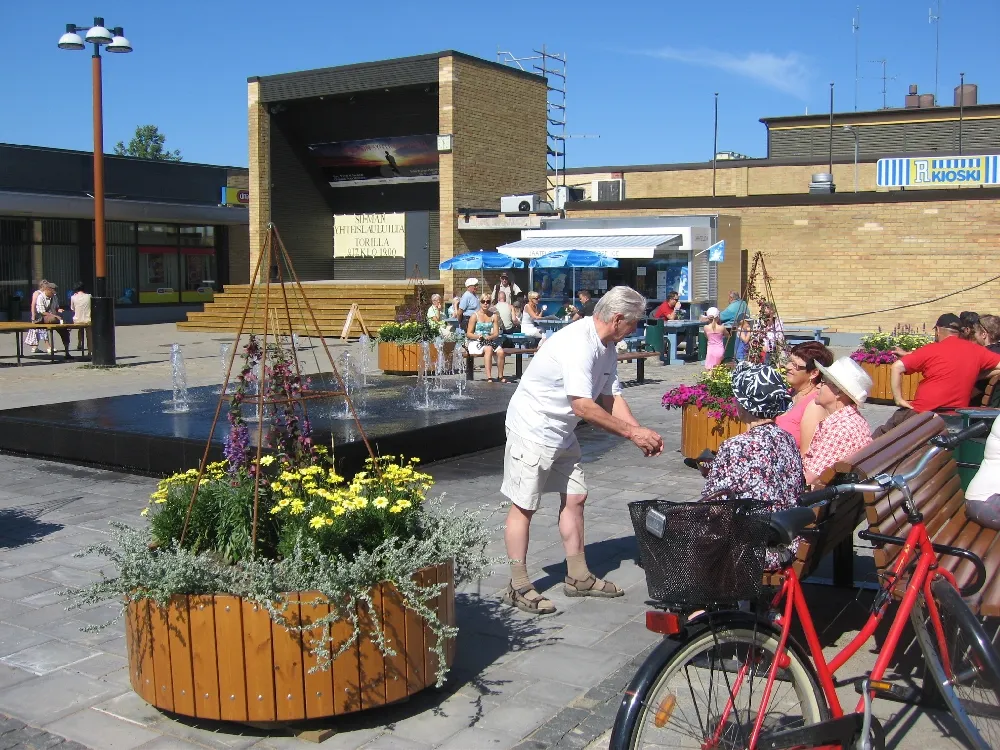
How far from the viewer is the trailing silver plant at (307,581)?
396 centimetres

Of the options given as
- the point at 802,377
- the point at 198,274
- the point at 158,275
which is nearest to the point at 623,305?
the point at 802,377

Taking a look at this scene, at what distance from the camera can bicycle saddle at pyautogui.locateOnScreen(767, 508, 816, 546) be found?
3.27m

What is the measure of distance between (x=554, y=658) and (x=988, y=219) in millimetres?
23273

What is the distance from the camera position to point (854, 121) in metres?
37.8

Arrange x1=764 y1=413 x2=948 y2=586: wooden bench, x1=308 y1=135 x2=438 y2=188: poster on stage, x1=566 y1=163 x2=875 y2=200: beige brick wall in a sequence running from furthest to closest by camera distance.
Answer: x1=566 y1=163 x2=875 y2=200: beige brick wall < x1=308 y1=135 x2=438 y2=188: poster on stage < x1=764 y1=413 x2=948 y2=586: wooden bench

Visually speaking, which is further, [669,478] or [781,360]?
[781,360]

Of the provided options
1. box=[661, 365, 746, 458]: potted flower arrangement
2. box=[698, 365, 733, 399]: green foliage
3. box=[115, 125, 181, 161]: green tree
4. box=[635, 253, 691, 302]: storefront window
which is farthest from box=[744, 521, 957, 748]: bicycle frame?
box=[115, 125, 181, 161]: green tree

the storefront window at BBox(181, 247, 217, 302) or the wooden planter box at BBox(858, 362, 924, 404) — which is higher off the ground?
the storefront window at BBox(181, 247, 217, 302)

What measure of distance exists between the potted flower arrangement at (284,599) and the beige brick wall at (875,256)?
76.0 feet

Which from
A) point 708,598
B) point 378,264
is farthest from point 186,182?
point 708,598

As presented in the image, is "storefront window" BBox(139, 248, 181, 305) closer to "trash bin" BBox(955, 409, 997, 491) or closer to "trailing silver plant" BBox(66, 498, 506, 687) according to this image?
"trash bin" BBox(955, 409, 997, 491)

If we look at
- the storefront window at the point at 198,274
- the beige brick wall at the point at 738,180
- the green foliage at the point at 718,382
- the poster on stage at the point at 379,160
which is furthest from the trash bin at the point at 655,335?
the storefront window at the point at 198,274

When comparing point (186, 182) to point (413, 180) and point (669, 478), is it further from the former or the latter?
point (669, 478)

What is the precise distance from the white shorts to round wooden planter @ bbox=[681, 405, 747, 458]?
A: 390 cm
